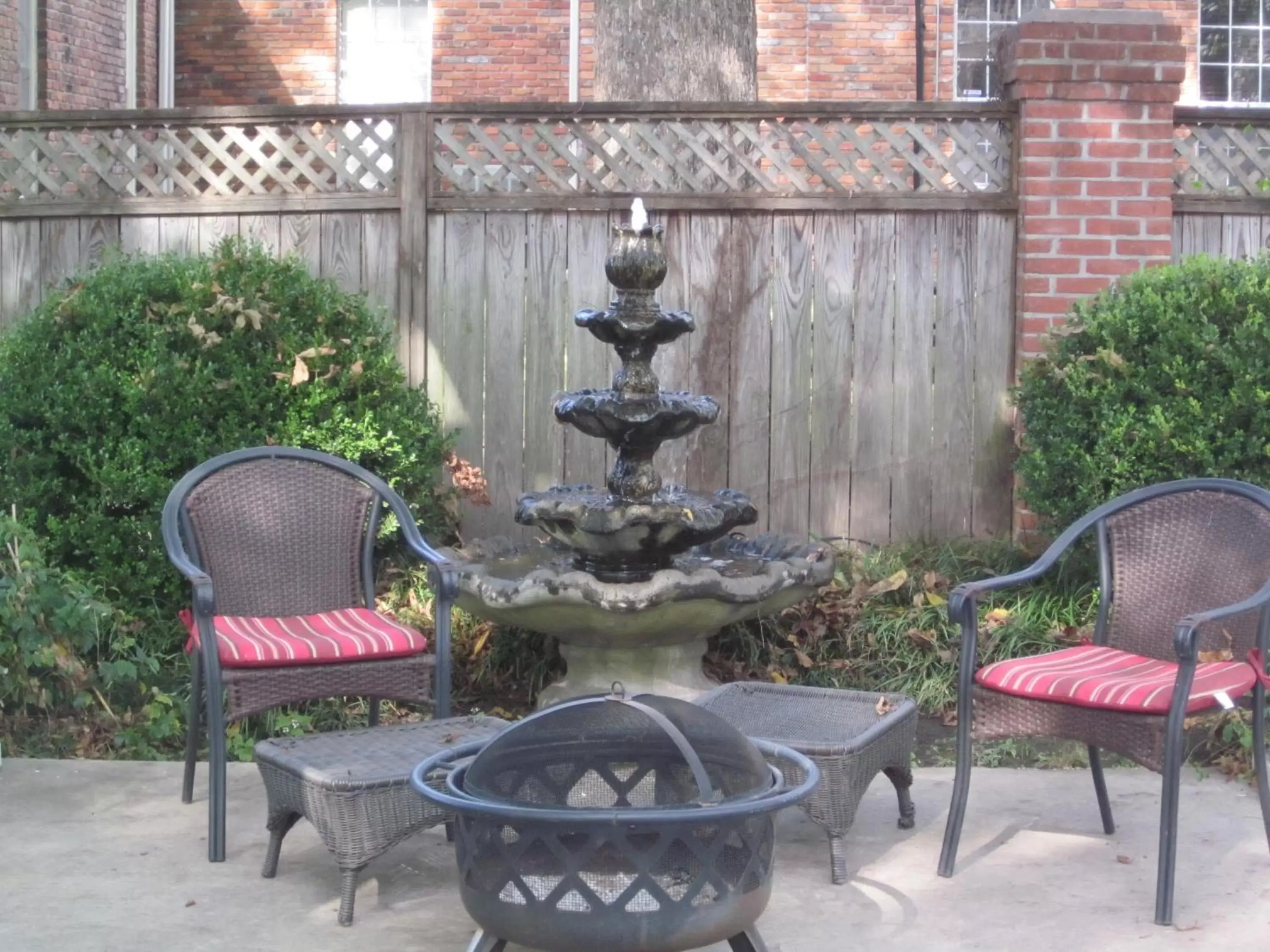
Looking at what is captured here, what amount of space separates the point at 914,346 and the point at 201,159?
3.33 m

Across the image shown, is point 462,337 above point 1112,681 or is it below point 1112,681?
→ above

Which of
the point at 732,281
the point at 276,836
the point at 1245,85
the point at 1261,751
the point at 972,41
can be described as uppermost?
the point at 972,41

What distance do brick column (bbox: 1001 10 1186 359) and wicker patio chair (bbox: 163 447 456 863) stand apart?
3250mm

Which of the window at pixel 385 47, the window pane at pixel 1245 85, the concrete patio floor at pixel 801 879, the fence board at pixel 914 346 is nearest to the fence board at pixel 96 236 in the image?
the concrete patio floor at pixel 801 879

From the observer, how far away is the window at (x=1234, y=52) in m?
15.4

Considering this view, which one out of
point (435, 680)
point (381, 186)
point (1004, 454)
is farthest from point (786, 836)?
point (381, 186)

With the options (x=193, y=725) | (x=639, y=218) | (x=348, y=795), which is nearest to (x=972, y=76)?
(x=639, y=218)

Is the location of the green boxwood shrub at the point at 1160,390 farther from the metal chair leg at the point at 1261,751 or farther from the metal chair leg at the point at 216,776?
the metal chair leg at the point at 216,776

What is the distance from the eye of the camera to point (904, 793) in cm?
463

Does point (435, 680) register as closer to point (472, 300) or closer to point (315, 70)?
point (472, 300)

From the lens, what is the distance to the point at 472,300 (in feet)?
23.9

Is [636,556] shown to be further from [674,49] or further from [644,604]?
[674,49]

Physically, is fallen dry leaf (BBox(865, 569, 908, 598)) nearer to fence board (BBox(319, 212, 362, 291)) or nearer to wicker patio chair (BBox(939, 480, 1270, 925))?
wicker patio chair (BBox(939, 480, 1270, 925))

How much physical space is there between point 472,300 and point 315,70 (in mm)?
9018
